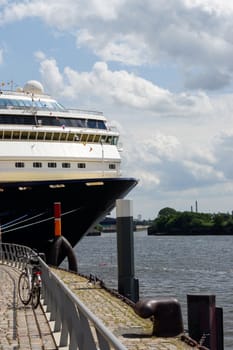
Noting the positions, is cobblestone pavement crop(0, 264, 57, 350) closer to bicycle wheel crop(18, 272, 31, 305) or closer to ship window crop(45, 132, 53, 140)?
bicycle wheel crop(18, 272, 31, 305)

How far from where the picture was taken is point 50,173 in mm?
35844

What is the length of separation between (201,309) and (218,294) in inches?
722

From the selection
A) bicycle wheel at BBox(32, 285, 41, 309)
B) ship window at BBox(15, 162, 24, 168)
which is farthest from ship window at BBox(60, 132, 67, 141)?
bicycle wheel at BBox(32, 285, 41, 309)

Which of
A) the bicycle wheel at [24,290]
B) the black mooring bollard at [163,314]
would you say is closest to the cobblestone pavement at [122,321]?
the black mooring bollard at [163,314]

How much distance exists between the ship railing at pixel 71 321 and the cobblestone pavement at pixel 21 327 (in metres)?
0.17

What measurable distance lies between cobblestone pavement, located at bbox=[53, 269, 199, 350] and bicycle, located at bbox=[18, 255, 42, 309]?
1281mm

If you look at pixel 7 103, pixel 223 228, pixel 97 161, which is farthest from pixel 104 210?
pixel 223 228

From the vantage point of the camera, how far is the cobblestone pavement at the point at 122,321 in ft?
39.4

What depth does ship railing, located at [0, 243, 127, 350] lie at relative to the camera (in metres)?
7.08

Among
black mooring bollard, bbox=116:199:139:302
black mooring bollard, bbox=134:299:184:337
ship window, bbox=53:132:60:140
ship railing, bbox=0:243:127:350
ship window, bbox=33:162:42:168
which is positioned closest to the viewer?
ship railing, bbox=0:243:127:350

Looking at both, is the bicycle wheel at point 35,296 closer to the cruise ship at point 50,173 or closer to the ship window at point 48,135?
the cruise ship at point 50,173

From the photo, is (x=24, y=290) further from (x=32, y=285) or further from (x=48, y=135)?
(x=48, y=135)

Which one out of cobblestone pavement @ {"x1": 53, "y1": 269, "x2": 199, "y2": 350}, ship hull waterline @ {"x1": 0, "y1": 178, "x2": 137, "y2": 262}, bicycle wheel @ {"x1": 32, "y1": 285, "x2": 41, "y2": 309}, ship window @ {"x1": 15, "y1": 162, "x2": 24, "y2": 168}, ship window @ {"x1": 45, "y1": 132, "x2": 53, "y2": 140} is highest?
ship window @ {"x1": 45, "y1": 132, "x2": 53, "y2": 140}

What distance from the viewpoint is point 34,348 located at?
11.0 m
